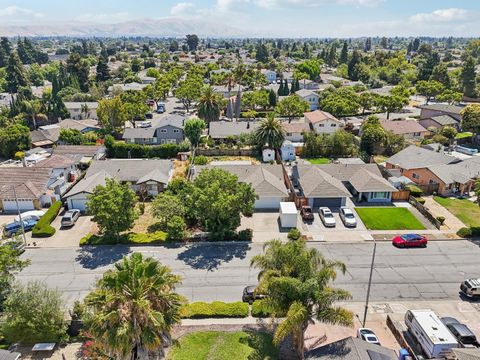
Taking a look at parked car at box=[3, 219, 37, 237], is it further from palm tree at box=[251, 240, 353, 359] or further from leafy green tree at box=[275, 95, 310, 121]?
leafy green tree at box=[275, 95, 310, 121]

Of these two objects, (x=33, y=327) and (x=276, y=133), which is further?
(x=276, y=133)

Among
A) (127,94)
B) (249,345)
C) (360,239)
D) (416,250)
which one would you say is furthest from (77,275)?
(127,94)

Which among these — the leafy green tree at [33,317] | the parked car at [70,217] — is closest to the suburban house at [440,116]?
the parked car at [70,217]

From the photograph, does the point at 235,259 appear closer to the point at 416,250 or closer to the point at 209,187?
the point at 209,187

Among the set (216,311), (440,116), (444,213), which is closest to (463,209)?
(444,213)

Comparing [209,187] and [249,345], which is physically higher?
[209,187]

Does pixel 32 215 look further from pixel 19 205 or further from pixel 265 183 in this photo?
pixel 265 183

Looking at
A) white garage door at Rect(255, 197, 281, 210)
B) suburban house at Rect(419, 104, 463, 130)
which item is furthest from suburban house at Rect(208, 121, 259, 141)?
suburban house at Rect(419, 104, 463, 130)
